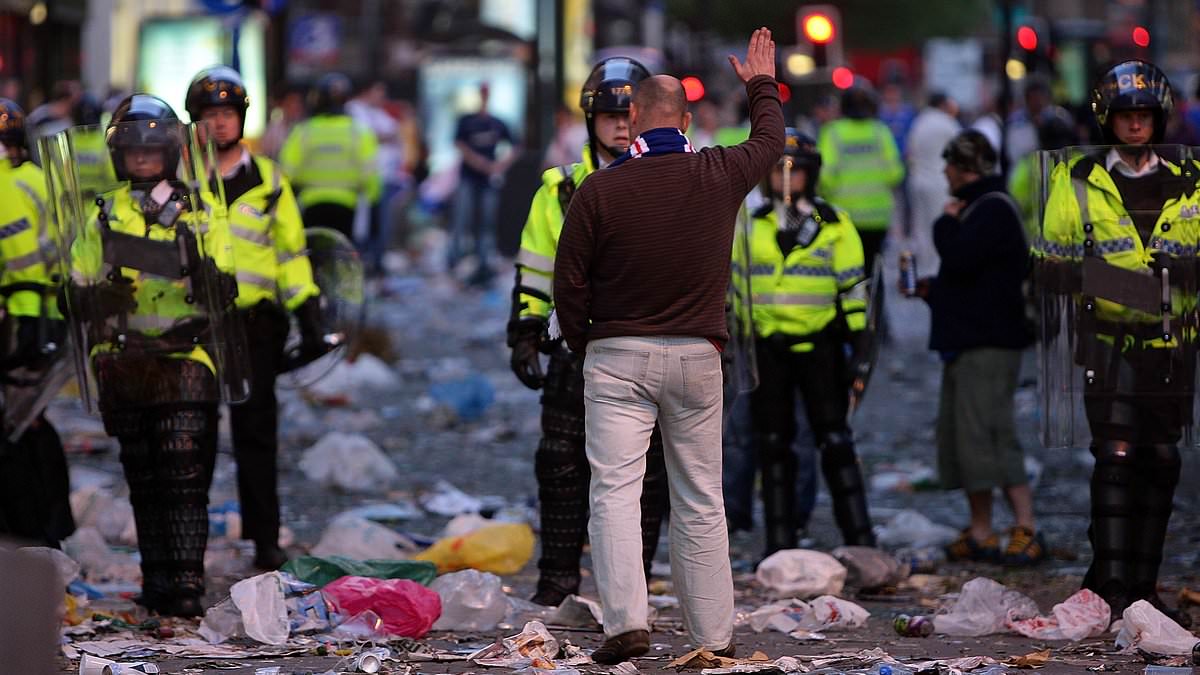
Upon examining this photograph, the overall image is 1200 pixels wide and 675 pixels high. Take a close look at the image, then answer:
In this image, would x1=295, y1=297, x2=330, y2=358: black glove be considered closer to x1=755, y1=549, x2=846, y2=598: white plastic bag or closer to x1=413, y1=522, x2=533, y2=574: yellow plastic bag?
x1=413, y1=522, x2=533, y2=574: yellow plastic bag

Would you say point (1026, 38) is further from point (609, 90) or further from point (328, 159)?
point (609, 90)

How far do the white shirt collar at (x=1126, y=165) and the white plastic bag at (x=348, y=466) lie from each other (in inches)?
204

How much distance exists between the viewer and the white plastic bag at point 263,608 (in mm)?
7250

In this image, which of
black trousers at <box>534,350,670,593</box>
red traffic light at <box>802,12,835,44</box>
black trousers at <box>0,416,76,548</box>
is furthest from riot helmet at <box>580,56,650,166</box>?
red traffic light at <box>802,12,835,44</box>

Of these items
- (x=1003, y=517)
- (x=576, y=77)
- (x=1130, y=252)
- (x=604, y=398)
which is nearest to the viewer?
(x=604, y=398)

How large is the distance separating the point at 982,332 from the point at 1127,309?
1.68 m

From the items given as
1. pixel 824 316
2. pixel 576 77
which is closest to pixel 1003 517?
pixel 824 316

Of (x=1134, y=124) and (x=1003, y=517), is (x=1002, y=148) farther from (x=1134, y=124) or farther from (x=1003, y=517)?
(x=1134, y=124)

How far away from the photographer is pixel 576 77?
44.3 meters

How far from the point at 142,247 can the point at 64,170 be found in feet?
1.35

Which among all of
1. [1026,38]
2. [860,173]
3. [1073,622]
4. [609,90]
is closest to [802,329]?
[609,90]

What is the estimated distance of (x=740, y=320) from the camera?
8305mm

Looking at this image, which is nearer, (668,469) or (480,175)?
(668,469)

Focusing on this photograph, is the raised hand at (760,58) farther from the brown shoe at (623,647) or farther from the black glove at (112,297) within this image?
the black glove at (112,297)
